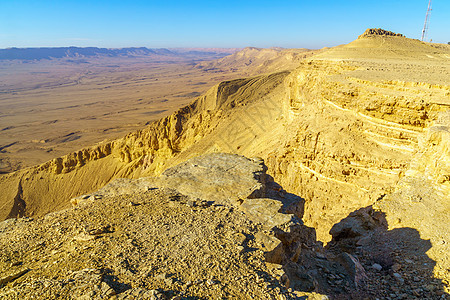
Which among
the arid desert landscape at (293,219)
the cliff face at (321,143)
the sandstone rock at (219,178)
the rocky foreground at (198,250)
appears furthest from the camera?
the cliff face at (321,143)

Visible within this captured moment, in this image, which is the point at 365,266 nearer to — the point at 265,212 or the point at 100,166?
the point at 265,212

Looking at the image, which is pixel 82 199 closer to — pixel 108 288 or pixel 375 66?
pixel 108 288

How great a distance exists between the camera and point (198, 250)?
4637 millimetres

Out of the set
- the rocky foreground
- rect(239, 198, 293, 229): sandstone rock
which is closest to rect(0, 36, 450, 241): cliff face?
the rocky foreground

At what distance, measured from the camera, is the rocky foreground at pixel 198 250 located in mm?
3879

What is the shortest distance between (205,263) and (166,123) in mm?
24975

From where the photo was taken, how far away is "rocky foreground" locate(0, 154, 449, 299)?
12.7 feet

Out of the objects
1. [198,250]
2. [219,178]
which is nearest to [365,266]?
[219,178]

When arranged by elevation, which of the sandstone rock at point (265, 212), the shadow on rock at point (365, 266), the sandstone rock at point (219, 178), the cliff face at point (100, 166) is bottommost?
the cliff face at point (100, 166)

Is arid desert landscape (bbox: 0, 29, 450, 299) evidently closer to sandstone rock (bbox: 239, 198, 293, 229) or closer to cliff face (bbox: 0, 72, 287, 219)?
sandstone rock (bbox: 239, 198, 293, 229)

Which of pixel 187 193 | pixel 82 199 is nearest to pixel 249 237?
pixel 187 193

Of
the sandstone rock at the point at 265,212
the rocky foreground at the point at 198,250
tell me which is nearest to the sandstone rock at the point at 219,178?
the rocky foreground at the point at 198,250

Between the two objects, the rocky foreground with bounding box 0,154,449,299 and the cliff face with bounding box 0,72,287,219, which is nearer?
the rocky foreground with bounding box 0,154,449,299

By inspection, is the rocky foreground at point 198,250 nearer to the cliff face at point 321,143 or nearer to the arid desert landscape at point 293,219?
the arid desert landscape at point 293,219
